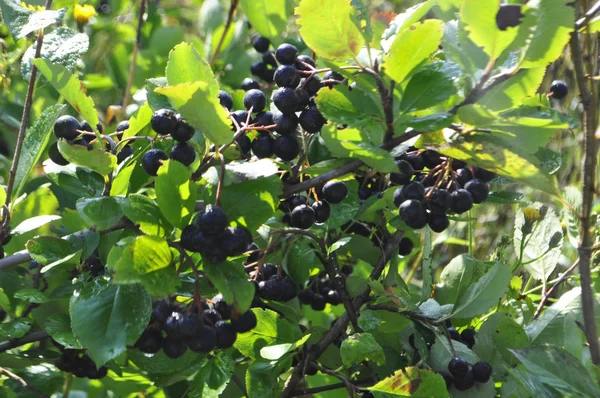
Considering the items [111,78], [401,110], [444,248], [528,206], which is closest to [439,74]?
[401,110]

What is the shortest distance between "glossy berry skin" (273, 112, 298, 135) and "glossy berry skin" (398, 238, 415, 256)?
0.45 metres

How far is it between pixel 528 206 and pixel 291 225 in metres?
0.46

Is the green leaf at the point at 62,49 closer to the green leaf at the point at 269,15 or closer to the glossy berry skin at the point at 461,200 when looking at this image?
the green leaf at the point at 269,15

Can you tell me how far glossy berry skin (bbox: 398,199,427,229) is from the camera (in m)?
0.91

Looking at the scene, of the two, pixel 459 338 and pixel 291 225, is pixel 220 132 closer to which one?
pixel 291 225

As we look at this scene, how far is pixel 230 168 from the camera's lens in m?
0.85

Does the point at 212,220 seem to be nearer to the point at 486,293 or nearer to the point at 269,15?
the point at 486,293

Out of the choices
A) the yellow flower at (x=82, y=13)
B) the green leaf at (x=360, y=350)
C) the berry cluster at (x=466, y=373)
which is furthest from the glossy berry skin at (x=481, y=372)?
the yellow flower at (x=82, y=13)

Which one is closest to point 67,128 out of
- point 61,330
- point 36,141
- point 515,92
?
point 36,141

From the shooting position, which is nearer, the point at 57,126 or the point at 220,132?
the point at 220,132

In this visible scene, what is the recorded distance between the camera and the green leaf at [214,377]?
965mm

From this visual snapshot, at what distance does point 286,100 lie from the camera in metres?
0.90

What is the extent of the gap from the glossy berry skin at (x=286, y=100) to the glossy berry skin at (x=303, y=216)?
0.48 feet

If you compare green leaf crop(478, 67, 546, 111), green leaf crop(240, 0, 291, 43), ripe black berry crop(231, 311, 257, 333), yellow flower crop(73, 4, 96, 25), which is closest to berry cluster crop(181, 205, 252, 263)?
ripe black berry crop(231, 311, 257, 333)
